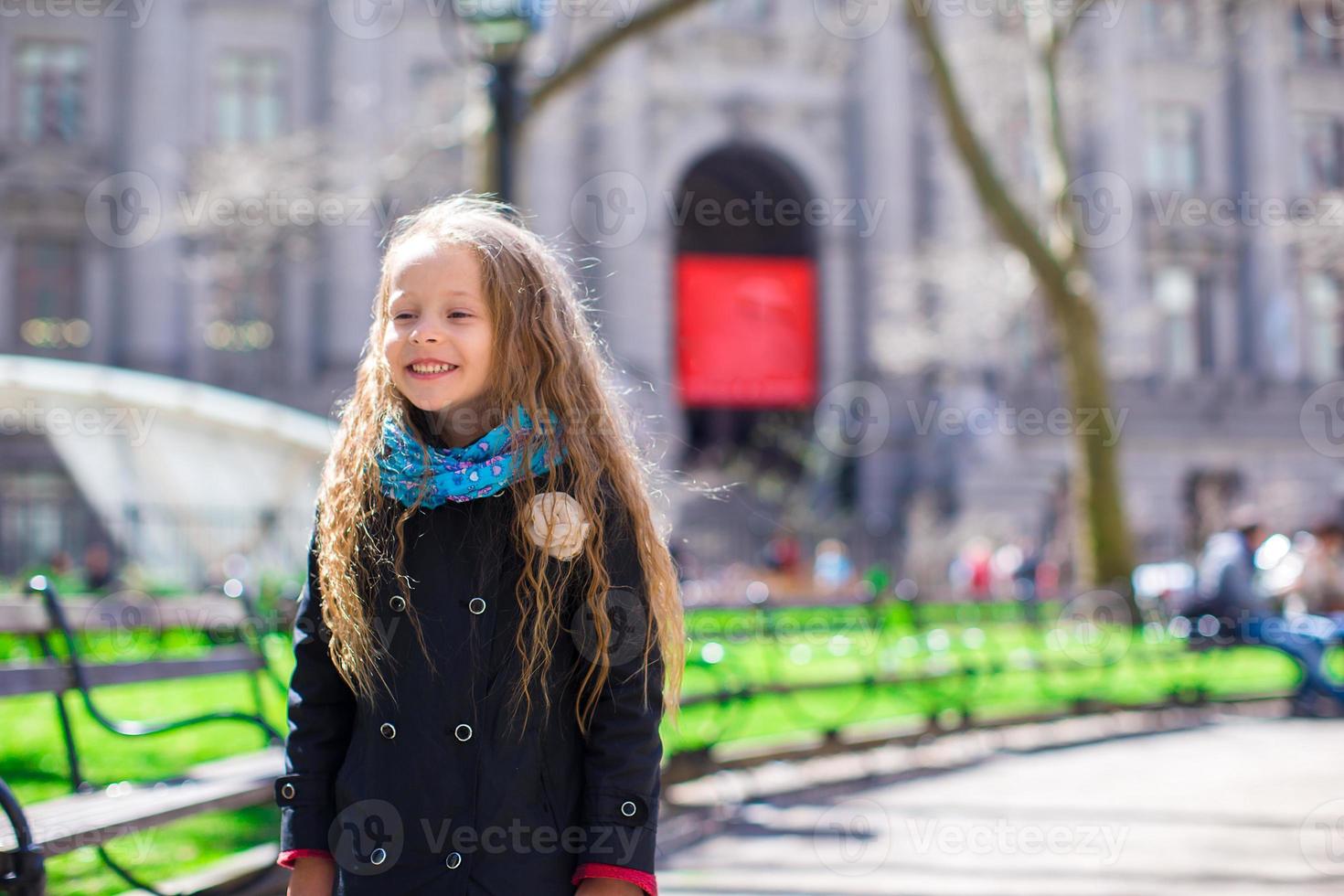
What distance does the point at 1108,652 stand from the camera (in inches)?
408

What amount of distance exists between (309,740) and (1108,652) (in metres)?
9.01

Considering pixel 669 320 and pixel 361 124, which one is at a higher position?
pixel 361 124

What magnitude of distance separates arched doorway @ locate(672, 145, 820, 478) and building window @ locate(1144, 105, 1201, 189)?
8.64 m

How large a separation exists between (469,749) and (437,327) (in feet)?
2.49

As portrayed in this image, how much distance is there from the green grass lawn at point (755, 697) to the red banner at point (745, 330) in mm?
15502

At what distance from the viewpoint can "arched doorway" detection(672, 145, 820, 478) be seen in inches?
1129

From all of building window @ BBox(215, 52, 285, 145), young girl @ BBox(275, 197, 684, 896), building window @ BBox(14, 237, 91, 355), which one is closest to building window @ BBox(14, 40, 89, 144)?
building window @ BBox(14, 237, 91, 355)

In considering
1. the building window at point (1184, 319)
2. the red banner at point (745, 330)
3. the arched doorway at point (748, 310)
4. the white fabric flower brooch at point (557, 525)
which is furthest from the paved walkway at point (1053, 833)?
the building window at point (1184, 319)

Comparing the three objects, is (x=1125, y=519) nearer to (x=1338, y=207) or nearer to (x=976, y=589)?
(x=1338, y=207)

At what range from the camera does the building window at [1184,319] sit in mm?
31266

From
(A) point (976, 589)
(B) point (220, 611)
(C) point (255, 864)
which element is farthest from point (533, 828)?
(A) point (976, 589)

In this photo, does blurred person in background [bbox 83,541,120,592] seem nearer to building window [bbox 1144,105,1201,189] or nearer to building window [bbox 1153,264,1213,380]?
building window [bbox 1153,264,1213,380]

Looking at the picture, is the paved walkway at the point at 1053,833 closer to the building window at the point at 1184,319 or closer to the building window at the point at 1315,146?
the building window at the point at 1184,319

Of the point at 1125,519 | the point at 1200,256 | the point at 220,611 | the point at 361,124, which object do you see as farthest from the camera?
the point at 1200,256
